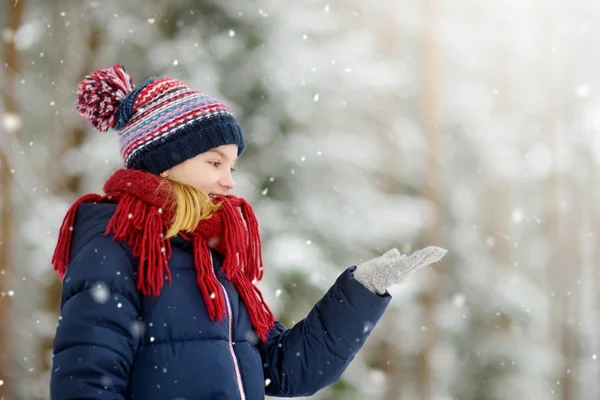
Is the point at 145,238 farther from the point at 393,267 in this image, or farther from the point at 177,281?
the point at 393,267

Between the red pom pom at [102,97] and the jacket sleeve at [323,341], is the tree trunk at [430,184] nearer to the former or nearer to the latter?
the jacket sleeve at [323,341]

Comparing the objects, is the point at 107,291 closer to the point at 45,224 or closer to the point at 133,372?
the point at 133,372

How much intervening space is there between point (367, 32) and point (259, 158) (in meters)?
1.06

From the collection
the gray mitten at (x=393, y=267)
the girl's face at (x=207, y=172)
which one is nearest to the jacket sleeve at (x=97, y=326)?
the girl's face at (x=207, y=172)

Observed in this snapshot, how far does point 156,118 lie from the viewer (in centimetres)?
181

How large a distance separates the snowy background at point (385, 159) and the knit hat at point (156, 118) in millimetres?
1548

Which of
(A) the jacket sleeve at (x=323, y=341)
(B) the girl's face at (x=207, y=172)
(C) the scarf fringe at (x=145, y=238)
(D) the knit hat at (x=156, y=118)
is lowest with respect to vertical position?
(A) the jacket sleeve at (x=323, y=341)

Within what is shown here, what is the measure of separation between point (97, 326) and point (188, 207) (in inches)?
15.0

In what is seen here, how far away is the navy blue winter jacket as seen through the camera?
59.8 inches

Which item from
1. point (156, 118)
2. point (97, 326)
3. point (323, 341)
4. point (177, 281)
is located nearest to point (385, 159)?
point (323, 341)

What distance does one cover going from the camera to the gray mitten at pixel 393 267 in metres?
1.81

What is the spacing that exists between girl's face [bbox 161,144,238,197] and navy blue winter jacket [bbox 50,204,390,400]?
17cm

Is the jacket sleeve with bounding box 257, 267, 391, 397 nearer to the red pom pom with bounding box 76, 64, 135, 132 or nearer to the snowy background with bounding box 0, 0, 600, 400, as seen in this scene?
the red pom pom with bounding box 76, 64, 135, 132

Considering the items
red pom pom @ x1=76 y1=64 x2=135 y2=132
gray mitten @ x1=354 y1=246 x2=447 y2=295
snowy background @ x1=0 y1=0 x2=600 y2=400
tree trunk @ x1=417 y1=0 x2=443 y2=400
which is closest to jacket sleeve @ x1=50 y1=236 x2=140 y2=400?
red pom pom @ x1=76 y1=64 x2=135 y2=132
